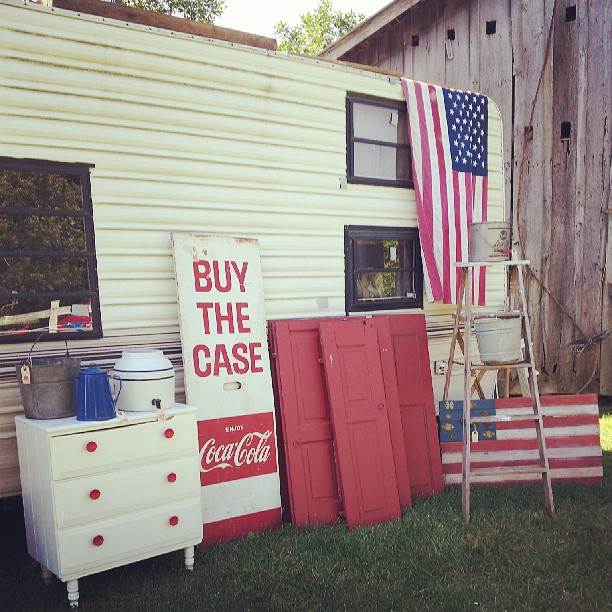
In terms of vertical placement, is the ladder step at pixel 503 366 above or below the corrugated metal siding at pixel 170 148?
below

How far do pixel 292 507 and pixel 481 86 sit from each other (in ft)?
22.0

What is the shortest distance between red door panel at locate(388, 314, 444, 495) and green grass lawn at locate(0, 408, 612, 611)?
0.53m

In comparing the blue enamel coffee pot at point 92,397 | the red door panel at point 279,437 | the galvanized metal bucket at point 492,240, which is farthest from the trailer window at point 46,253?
the galvanized metal bucket at point 492,240

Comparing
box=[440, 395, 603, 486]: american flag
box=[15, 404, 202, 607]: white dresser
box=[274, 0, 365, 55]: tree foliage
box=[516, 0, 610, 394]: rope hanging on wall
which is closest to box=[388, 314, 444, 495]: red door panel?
box=[440, 395, 603, 486]: american flag

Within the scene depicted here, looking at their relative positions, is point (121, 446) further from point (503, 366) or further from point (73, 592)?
point (503, 366)

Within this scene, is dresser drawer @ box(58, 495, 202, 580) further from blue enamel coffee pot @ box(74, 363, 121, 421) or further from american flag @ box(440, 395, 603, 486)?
american flag @ box(440, 395, 603, 486)

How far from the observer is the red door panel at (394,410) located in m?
4.86

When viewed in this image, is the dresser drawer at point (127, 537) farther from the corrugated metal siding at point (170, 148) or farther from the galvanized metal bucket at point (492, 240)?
the galvanized metal bucket at point (492, 240)

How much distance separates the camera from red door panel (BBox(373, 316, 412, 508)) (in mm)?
4855

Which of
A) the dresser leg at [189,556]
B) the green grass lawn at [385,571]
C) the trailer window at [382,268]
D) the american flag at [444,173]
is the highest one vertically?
the american flag at [444,173]

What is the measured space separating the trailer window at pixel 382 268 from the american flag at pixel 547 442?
1.37m

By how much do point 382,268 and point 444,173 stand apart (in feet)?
4.09

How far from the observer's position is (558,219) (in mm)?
8180

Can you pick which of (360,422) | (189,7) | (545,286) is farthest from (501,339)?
(189,7)
